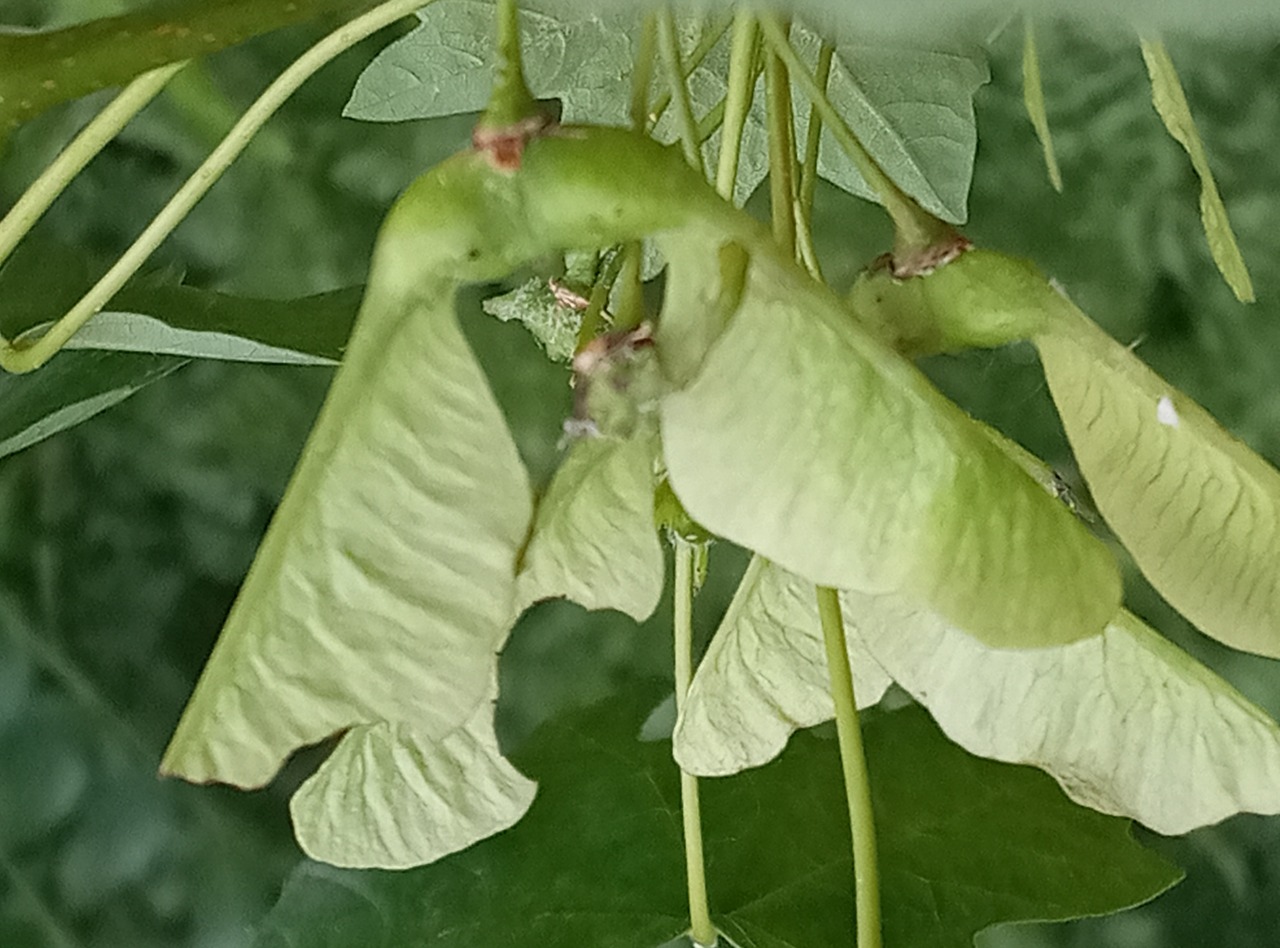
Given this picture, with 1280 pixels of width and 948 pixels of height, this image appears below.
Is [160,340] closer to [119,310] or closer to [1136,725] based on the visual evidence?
[119,310]

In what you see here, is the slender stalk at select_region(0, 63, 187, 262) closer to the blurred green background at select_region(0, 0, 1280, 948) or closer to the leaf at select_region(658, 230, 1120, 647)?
the leaf at select_region(658, 230, 1120, 647)

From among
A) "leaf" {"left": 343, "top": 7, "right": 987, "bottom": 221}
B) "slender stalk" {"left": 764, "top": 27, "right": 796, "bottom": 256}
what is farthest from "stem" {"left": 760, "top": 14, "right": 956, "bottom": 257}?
"leaf" {"left": 343, "top": 7, "right": 987, "bottom": 221}

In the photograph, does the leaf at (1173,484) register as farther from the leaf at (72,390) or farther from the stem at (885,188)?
the leaf at (72,390)

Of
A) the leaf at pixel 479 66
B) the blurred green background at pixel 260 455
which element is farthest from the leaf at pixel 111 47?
the blurred green background at pixel 260 455

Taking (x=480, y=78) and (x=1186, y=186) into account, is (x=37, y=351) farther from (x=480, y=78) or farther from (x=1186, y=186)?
(x=1186, y=186)

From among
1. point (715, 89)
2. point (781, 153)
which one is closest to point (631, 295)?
point (781, 153)

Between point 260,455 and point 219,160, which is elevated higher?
point 219,160
